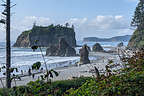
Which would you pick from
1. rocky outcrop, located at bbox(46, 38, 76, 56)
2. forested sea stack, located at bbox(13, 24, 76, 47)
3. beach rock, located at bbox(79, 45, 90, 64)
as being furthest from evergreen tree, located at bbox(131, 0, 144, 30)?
forested sea stack, located at bbox(13, 24, 76, 47)

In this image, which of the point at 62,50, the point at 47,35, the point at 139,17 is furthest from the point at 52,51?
the point at 47,35

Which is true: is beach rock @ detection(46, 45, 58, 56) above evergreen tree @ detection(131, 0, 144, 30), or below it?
below

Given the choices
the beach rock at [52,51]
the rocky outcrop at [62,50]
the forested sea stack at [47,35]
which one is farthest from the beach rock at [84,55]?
the forested sea stack at [47,35]

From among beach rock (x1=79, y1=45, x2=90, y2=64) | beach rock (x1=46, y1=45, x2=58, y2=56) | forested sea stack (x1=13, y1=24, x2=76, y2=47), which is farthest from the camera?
forested sea stack (x1=13, y1=24, x2=76, y2=47)

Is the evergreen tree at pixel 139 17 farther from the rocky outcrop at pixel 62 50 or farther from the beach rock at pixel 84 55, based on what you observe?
the beach rock at pixel 84 55

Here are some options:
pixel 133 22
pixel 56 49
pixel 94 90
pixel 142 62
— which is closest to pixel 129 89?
pixel 94 90

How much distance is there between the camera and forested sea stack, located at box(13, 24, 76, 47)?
119938mm

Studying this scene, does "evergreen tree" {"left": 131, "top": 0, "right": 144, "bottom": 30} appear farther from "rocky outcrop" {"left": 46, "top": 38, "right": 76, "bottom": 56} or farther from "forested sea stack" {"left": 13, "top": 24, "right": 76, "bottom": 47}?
"forested sea stack" {"left": 13, "top": 24, "right": 76, "bottom": 47}

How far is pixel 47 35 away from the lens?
398ft

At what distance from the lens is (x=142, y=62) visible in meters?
3.83

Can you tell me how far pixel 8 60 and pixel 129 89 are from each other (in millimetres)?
6817

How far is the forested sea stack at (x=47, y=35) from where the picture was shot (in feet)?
393

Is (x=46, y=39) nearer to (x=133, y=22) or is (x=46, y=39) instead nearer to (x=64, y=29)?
(x=64, y=29)

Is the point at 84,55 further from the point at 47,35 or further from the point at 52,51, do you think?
the point at 47,35
